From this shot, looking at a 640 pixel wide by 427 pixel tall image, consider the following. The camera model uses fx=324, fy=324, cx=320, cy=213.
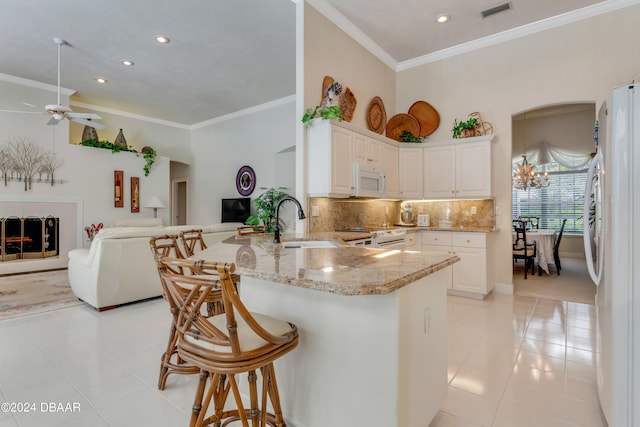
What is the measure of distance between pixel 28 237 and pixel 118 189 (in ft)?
5.89

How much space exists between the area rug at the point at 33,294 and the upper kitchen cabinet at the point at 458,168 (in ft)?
16.8

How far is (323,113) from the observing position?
3.55 metres

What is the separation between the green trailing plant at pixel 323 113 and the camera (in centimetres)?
353

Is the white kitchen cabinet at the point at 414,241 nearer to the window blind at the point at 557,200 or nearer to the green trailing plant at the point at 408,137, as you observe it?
the green trailing plant at the point at 408,137

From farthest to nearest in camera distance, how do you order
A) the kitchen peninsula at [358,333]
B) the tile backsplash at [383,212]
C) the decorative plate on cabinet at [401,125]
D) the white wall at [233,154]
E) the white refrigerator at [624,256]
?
the white wall at [233,154] → the decorative plate on cabinet at [401,125] → the tile backsplash at [383,212] → the white refrigerator at [624,256] → the kitchen peninsula at [358,333]

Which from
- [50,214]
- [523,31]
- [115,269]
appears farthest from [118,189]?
[523,31]

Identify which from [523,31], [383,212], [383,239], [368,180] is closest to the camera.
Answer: [383,239]

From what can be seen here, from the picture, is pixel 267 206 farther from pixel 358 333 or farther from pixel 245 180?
pixel 358 333

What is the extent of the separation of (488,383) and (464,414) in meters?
0.46

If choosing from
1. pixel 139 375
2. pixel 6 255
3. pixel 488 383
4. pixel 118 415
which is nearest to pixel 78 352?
pixel 139 375

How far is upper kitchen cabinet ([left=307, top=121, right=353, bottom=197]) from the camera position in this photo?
11.8 ft

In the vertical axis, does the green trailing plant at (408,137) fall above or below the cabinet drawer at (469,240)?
above

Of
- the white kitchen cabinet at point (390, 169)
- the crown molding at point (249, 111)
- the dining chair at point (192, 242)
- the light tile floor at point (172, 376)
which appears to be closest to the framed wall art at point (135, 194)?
the crown molding at point (249, 111)

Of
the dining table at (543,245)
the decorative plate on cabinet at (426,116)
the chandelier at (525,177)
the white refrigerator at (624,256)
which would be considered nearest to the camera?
the white refrigerator at (624,256)
